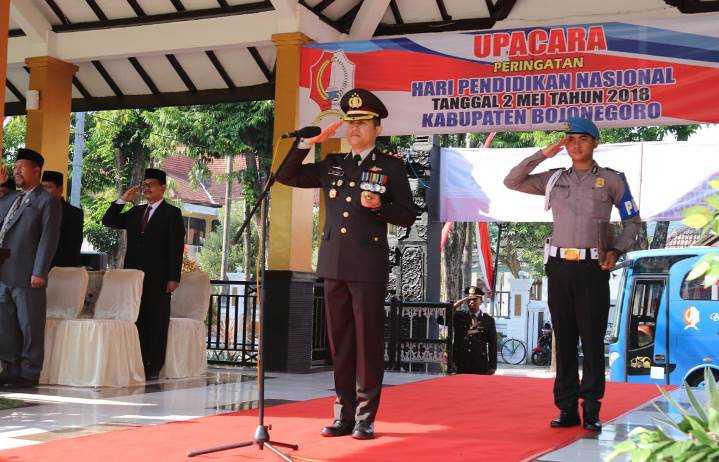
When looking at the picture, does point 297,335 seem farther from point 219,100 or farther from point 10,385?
point 219,100

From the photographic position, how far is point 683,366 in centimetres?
1148

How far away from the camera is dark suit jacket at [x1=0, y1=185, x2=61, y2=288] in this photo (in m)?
6.56

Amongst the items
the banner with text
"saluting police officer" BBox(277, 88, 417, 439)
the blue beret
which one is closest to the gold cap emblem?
"saluting police officer" BBox(277, 88, 417, 439)

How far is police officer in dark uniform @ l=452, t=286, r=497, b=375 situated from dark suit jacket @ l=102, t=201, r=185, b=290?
4356 millimetres

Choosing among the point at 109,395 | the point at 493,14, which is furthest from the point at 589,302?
the point at 493,14

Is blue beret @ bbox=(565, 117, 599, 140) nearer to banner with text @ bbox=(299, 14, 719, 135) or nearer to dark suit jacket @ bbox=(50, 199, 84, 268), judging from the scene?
banner with text @ bbox=(299, 14, 719, 135)

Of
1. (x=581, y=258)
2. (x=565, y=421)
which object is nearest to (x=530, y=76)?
(x=581, y=258)

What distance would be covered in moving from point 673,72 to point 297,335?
4.23 metres

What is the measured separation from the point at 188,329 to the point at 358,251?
4.01m

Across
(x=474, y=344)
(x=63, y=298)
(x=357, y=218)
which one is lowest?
(x=474, y=344)

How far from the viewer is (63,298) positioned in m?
7.17

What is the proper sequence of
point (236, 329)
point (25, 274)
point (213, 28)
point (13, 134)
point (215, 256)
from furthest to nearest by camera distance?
1. point (215, 256)
2. point (13, 134)
3. point (236, 329)
4. point (213, 28)
5. point (25, 274)

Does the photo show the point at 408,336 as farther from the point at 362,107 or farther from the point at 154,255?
the point at 362,107

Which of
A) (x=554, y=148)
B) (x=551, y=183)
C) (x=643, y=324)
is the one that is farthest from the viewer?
(x=643, y=324)
